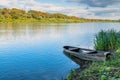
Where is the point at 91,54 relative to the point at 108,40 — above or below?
below

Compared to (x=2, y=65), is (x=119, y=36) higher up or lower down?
higher up

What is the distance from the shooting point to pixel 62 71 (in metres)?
17.2

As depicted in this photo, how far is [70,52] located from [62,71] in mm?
6669

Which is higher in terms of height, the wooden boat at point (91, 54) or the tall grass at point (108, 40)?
the tall grass at point (108, 40)

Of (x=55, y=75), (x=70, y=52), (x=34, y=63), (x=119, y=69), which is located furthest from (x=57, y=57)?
(x=119, y=69)

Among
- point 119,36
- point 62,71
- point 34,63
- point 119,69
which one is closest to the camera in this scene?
point 119,69

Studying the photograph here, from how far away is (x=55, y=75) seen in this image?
15898 mm

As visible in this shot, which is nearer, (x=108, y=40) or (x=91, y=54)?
(x=91, y=54)

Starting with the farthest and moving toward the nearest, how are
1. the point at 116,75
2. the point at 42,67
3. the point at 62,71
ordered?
the point at 42,67 < the point at 62,71 < the point at 116,75

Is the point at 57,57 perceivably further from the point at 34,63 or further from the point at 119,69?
the point at 119,69

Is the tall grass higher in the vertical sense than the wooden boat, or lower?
higher

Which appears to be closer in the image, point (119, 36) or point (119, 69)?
point (119, 69)

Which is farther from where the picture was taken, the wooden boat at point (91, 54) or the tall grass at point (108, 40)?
the tall grass at point (108, 40)

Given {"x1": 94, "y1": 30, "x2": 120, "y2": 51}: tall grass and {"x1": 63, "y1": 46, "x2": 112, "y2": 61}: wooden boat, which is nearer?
{"x1": 63, "y1": 46, "x2": 112, "y2": 61}: wooden boat
